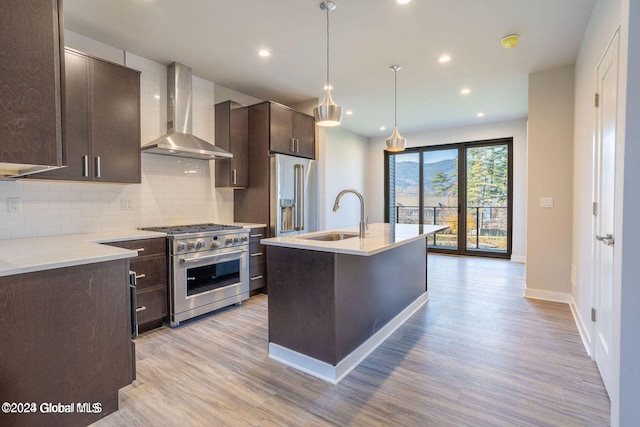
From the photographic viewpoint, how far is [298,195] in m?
4.36

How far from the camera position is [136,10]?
260 centimetres

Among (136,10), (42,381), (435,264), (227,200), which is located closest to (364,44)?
(136,10)

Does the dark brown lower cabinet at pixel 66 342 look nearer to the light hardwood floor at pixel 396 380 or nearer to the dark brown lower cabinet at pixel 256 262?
the light hardwood floor at pixel 396 380

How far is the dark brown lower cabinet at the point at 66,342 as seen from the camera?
147cm

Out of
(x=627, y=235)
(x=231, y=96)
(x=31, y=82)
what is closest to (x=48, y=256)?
(x=31, y=82)

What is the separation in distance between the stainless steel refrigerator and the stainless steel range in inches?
22.4

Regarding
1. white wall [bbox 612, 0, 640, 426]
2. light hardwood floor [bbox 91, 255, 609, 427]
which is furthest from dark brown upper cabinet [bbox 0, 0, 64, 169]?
→ white wall [bbox 612, 0, 640, 426]

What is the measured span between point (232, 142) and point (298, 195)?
110 cm

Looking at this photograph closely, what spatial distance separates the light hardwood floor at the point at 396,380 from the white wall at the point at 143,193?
1291mm

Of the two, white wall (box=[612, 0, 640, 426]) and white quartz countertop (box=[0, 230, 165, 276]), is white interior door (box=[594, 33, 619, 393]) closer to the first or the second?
white wall (box=[612, 0, 640, 426])

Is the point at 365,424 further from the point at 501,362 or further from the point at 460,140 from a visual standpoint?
the point at 460,140

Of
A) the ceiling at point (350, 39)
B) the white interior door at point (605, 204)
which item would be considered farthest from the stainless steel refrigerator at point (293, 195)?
the white interior door at point (605, 204)

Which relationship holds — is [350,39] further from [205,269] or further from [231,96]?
[205,269]

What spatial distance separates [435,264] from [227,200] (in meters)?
3.91
